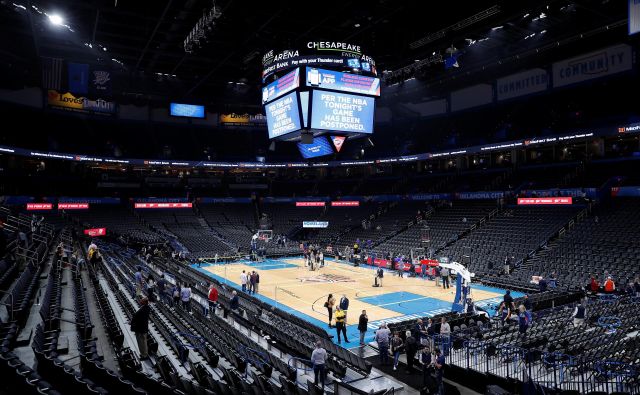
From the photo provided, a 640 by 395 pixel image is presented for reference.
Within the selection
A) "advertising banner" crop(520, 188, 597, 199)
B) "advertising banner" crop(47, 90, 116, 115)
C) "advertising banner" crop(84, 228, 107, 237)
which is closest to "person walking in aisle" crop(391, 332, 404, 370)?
"advertising banner" crop(520, 188, 597, 199)

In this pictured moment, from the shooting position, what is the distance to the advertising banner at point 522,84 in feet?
129

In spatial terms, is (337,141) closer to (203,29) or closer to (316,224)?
(203,29)

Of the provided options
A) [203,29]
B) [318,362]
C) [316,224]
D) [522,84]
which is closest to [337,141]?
[203,29]

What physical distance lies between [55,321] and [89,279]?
10636mm

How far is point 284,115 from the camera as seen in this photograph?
79.2 feet

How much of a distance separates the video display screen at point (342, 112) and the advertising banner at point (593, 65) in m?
22.9

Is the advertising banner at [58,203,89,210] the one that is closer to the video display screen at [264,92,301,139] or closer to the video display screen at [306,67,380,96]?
the video display screen at [264,92,301,139]

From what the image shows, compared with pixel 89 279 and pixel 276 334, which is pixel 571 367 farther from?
pixel 89 279

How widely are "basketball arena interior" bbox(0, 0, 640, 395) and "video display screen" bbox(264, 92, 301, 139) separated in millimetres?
178

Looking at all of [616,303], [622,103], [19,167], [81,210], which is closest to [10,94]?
[19,167]

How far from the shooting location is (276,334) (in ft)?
48.1

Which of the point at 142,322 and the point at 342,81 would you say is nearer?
the point at 142,322

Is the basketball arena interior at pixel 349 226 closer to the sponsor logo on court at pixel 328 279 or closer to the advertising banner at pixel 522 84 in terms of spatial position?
the advertising banner at pixel 522 84

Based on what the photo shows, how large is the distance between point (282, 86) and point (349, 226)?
2830 cm
